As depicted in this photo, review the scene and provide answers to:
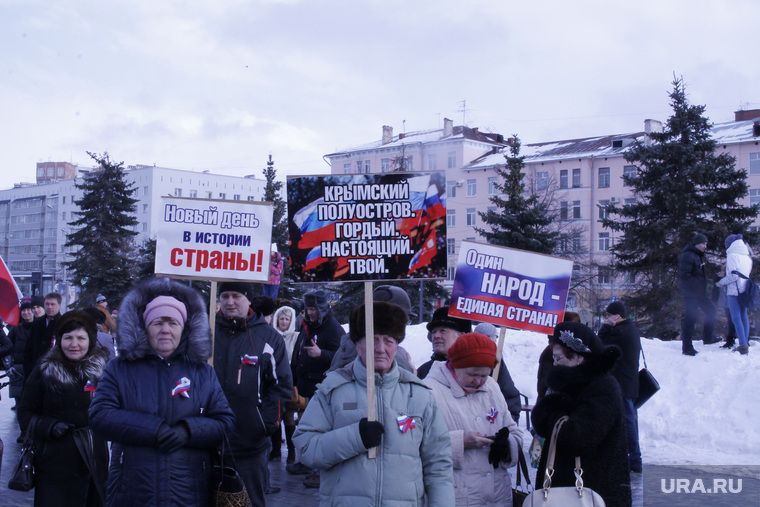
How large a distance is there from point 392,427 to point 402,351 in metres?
1.91

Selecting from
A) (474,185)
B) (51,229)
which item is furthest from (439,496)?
(51,229)

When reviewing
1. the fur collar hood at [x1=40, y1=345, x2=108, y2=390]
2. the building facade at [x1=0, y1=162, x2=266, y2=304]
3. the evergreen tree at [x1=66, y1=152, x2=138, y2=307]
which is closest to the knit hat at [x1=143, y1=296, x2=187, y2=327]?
the fur collar hood at [x1=40, y1=345, x2=108, y2=390]

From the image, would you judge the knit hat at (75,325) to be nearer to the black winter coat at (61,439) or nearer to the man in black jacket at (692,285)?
the black winter coat at (61,439)

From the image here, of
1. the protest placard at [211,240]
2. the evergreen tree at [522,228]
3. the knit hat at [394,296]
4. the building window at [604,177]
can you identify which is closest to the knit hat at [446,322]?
the knit hat at [394,296]

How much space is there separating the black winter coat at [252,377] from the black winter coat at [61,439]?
100 cm

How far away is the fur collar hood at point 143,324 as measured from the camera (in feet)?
13.2

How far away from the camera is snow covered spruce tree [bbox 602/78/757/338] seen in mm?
27000

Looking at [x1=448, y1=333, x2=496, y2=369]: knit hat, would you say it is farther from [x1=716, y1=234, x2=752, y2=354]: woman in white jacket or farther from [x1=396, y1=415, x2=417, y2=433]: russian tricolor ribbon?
[x1=716, y1=234, x2=752, y2=354]: woman in white jacket

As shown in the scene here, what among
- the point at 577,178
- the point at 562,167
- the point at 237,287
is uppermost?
the point at 562,167

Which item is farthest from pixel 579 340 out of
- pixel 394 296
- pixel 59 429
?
pixel 59 429

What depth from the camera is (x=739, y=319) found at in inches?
513

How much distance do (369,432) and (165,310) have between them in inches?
54.1

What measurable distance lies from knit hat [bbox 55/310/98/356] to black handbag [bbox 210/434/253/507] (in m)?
2.18

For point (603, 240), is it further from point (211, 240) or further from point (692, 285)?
point (211, 240)
